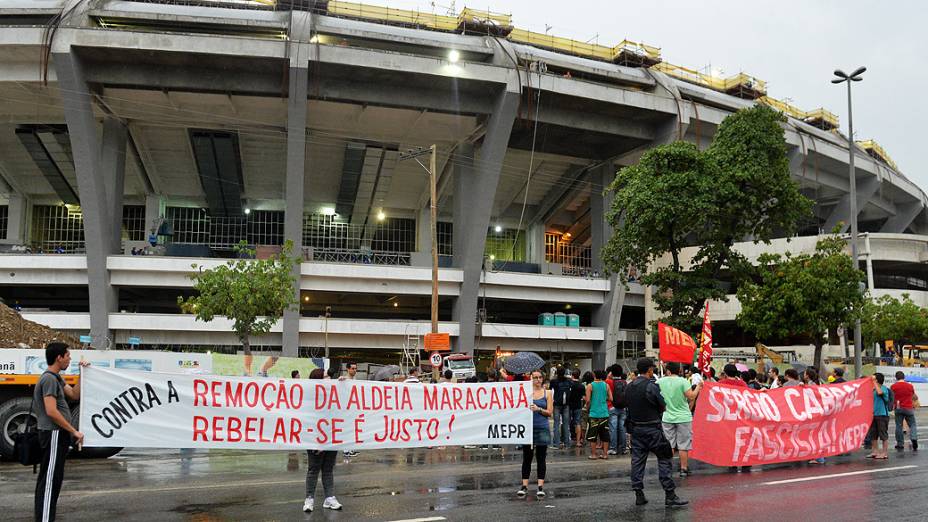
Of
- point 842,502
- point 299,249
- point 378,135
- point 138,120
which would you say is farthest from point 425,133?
point 842,502

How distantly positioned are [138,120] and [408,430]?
35.4m

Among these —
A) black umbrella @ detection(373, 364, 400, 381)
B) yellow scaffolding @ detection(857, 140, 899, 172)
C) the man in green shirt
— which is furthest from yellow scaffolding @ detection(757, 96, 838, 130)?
the man in green shirt

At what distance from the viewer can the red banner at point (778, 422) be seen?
510 inches

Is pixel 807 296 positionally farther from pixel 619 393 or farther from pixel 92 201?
pixel 92 201

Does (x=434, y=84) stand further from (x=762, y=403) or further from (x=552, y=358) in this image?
(x=762, y=403)

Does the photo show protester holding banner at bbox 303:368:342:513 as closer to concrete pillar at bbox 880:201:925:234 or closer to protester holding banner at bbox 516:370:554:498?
protester holding banner at bbox 516:370:554:498

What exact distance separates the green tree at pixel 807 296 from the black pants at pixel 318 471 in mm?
23100

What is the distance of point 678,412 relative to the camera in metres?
12.4

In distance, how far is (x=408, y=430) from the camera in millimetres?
11320

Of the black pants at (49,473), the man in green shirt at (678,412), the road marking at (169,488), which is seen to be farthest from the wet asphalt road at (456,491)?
the black pants at (49,473)

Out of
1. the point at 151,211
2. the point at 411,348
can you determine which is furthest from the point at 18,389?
the point at 151,211

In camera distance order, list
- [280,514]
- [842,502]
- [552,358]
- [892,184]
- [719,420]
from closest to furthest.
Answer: [280,514]
[842,502]
[719,420]
[552,358]
[892,184]

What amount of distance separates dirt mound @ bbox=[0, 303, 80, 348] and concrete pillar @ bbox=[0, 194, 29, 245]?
35.4m

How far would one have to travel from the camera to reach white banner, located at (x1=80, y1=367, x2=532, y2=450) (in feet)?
30.8
